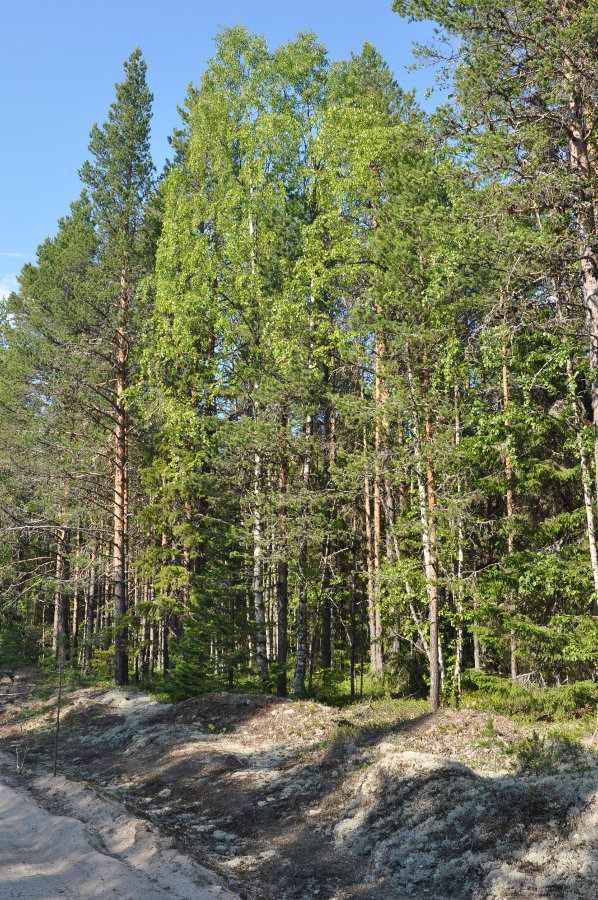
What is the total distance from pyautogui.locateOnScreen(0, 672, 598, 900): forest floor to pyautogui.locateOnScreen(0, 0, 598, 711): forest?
2.35 m

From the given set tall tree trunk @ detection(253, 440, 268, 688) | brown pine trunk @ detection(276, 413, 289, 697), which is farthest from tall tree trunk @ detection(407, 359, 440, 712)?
tall tree trunk @ detection(253, 440, 268, 688)

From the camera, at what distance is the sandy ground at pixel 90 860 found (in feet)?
19.6

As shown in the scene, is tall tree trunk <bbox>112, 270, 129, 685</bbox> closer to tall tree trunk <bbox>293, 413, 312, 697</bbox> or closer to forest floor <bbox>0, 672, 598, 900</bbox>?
forest floor <bbox>0, 672, 598, 900</bbox>

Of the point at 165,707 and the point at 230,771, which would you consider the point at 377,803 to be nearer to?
the point at 230,771

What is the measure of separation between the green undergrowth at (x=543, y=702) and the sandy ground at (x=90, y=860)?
786 cm

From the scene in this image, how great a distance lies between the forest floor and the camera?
625 centimetres

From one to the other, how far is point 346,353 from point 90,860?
35.9ft

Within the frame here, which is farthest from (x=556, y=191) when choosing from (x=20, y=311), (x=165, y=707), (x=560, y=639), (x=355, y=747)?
(x=20, y=311)

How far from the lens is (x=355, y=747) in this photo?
10531mm

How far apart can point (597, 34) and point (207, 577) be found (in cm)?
1338

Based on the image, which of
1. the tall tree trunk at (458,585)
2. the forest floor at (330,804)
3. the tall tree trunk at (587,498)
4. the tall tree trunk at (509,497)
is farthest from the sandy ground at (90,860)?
the tall tree trunk at (587,498)

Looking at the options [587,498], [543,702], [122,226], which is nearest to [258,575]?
[543,702]

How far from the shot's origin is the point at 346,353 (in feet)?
48.0

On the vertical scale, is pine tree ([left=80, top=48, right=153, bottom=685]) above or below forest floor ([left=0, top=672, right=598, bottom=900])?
above
